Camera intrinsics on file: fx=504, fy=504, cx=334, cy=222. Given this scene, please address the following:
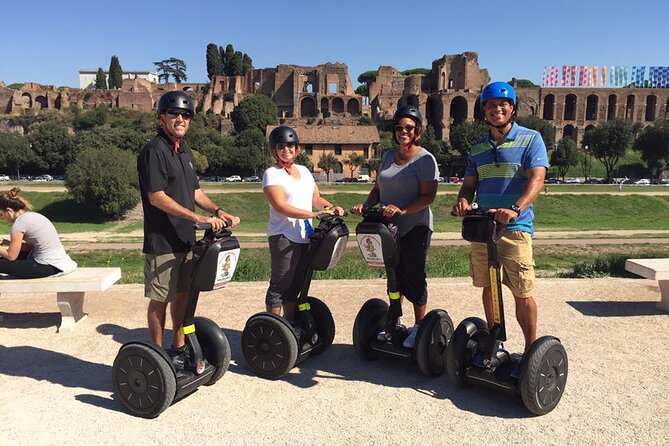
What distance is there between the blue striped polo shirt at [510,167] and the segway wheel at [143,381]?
2.81m

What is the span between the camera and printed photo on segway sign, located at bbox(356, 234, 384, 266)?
13.8 ft

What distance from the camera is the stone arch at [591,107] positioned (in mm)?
83562

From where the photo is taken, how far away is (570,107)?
85.2 m

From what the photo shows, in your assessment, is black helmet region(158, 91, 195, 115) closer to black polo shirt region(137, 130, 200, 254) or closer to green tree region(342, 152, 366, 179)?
black polo shirt region(137, 130, 200, 254)

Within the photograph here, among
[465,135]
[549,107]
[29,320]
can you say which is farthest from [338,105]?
[29,320]

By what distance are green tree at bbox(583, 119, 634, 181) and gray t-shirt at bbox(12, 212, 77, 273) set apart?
6437 cm

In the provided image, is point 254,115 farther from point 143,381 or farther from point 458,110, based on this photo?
point 143,381

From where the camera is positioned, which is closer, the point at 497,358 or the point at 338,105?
the point at 497,358

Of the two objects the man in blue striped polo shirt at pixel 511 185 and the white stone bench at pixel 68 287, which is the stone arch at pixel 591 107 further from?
the white stone bench at pixel 68 287

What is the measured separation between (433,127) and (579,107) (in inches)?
994

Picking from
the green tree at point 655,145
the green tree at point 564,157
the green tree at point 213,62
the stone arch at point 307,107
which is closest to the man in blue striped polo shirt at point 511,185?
the green tree at point 564,157

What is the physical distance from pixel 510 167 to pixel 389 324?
1.80 metres

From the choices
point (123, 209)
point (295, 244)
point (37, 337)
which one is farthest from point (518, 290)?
point (123, 209)

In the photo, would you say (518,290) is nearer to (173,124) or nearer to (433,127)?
(173,124)
